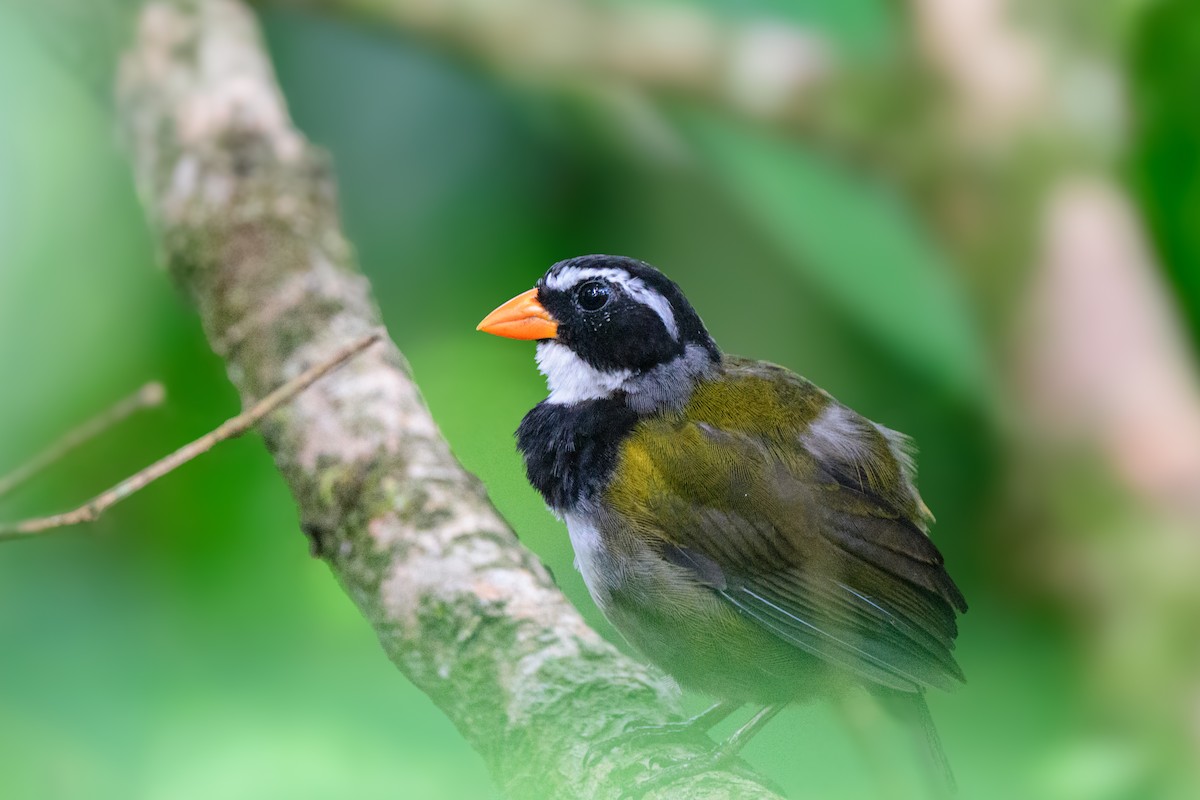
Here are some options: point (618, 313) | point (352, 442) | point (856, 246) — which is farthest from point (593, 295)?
point (856, 246)

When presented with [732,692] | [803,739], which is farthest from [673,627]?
[803,739]

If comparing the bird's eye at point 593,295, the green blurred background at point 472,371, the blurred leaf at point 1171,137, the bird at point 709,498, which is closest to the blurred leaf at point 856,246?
the green blurred background at point 472,371

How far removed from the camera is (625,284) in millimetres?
1638

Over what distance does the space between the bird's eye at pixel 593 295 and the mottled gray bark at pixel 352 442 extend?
0.31 metres

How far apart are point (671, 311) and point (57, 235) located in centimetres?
103

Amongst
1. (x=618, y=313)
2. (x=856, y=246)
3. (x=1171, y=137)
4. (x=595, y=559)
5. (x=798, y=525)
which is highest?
(x=856, y=246)

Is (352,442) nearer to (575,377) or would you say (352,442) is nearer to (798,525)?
(575,377)

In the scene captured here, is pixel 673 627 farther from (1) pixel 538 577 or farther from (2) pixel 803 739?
(2) pixel 803 739

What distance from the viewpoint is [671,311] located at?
1.67 meters

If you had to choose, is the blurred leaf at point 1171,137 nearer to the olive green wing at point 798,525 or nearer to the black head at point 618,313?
the olive green wing at point 798,525

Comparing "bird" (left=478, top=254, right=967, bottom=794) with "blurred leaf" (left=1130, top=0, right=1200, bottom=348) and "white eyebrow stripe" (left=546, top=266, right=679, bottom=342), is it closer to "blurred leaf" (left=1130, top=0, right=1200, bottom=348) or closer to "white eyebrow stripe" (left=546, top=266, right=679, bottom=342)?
"white eyebrow stripe" (left=546, top=266, right=679, bottom=342)

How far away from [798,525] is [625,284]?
40cm

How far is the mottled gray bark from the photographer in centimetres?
142

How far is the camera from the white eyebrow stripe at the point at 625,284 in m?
1.63
